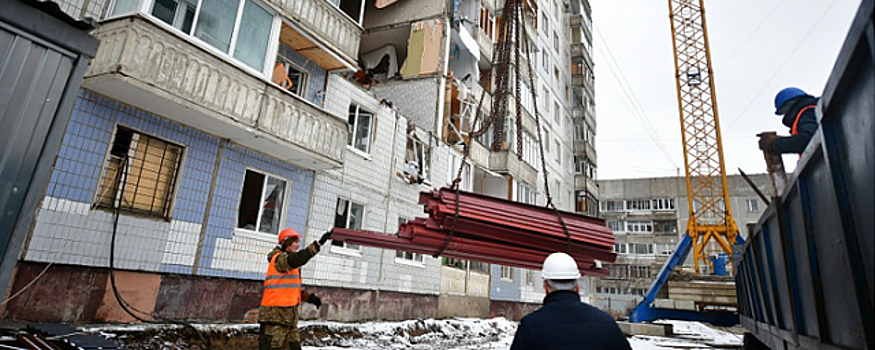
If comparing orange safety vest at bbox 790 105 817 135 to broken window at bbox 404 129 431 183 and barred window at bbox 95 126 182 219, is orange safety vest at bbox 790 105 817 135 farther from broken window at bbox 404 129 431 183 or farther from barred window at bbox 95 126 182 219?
broken window at bbox 404 129 431 183

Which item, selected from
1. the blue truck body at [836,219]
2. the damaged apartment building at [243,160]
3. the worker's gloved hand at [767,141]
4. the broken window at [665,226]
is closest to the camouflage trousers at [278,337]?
the damaged apartment building at [243,160]

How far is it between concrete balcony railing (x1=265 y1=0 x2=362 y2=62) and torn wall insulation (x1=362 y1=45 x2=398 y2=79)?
5.66 metres

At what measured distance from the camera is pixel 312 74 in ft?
42.6

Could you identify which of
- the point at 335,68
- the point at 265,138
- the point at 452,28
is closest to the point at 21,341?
the point at 265,138

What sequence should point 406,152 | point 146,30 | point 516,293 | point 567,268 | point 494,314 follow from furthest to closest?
point 516,293, point 494,314, point 406,152, point 146,30, point 567,268

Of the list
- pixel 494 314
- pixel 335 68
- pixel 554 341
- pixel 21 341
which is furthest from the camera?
pixel 494 314

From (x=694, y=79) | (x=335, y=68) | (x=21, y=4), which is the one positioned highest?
(x=694, y=79)

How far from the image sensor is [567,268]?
316 centimetres

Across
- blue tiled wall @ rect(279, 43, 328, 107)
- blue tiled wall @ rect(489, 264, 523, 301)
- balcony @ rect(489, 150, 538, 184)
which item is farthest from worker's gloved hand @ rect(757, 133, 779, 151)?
blue tiled wall @ rect(489, 264, 523, 301)

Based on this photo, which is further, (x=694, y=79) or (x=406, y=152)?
(x=694, y=79)

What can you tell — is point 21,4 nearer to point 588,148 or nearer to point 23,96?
point 23,96

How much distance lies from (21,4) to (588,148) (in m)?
34.5

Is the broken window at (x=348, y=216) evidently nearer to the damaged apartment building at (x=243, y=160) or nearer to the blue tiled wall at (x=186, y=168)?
the damaged apartment building at (x=243, y=160)

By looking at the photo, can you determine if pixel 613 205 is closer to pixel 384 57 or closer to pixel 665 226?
pixel 665 226
